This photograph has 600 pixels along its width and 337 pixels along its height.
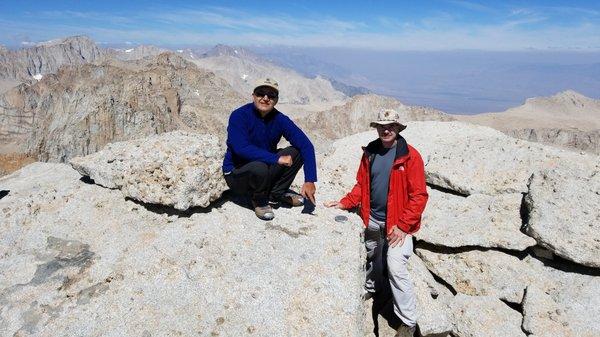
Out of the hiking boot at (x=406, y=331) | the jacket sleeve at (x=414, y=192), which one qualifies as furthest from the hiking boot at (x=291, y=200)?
the hiking boot at (x=406, y=331)

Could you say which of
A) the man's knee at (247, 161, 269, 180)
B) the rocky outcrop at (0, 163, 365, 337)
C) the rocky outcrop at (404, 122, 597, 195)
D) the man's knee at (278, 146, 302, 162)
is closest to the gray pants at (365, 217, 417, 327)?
the rocky outcrop at (0, 163, 365, 337)

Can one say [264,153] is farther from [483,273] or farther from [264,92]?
[483,273]

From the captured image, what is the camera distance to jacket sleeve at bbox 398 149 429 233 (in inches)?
228

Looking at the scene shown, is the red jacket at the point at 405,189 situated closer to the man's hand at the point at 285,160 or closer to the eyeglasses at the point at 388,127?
the eyeglasses at the point at 388,127

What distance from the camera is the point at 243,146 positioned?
697 cm

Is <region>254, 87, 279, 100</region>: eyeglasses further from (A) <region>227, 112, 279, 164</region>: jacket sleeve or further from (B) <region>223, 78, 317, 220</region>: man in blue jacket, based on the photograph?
(A) <region>227, 112, 279, 164</region>: jacket sleeve

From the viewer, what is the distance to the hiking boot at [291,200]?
809cm

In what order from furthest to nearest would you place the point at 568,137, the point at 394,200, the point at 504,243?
the point at 568,137
the point at 504,243
the point at 394,200

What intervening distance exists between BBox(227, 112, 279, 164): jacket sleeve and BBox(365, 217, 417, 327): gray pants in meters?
2.10

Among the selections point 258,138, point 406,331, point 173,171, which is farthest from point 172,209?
point 406,331

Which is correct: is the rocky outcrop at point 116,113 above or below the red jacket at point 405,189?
below

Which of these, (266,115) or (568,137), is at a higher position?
(266,115)

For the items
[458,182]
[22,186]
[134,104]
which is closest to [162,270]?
[22,186]

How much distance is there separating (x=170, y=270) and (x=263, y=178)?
2192 millimetres
